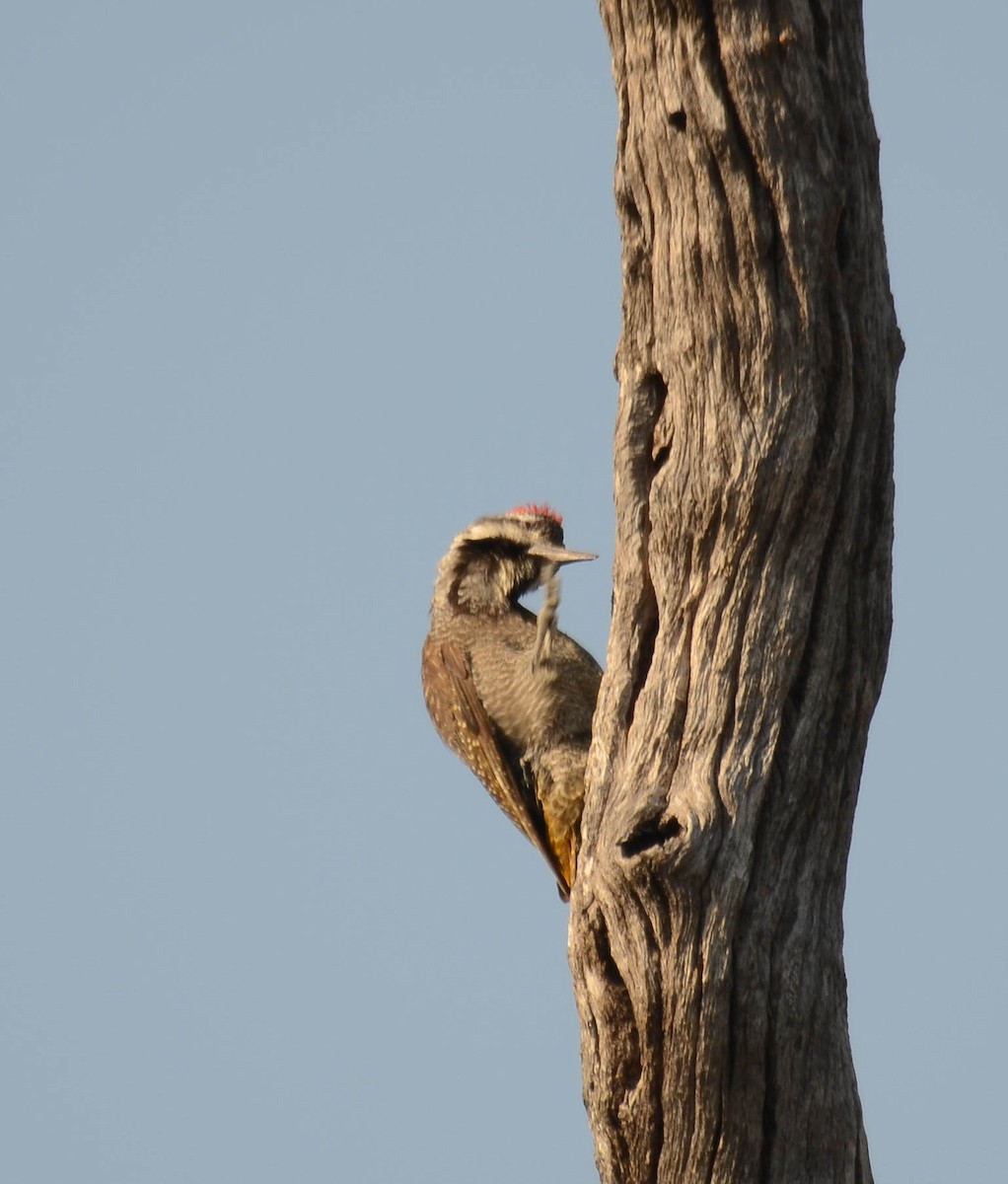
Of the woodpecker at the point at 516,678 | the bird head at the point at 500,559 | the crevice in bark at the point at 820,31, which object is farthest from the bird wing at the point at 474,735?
the crevice in bark at the point at 820,31

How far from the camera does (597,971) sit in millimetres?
5395

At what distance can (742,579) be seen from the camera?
5246 mm

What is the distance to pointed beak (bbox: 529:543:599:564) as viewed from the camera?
7.68 metres

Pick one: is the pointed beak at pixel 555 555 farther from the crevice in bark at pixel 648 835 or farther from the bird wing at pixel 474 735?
the crevice in bark at pixel 648 835

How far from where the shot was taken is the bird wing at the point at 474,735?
25.8 feet

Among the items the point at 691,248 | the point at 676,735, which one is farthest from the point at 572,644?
the point at 691,248

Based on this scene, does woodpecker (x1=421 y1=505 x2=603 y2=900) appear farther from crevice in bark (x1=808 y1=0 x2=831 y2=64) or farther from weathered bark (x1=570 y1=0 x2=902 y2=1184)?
crevice in bark (x1=808 y1=0 x2=831 y2=64)

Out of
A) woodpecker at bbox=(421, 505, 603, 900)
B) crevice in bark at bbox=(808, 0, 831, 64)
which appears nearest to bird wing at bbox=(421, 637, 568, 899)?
woodpecker at bbox=(421, 505, 603, 900)

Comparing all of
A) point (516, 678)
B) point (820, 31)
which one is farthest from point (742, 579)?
point (516, 678)

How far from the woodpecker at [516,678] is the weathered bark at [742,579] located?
2321 millimetres

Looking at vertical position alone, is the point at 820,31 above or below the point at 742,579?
above

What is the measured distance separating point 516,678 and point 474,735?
42 centimetres

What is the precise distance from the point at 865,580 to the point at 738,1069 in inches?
67.7

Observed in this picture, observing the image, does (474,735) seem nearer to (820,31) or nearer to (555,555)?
(555,555)
